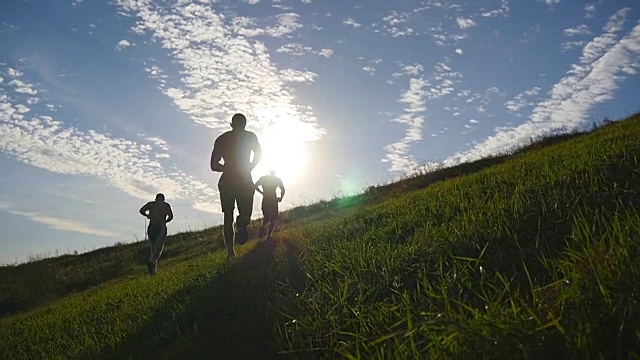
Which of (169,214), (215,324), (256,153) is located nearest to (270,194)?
(256,153)

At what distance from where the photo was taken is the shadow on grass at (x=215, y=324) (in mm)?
4504

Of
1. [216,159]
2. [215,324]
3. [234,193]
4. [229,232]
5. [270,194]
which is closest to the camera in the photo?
[215,324]

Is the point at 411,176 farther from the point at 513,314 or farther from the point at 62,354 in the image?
the point at 513,314

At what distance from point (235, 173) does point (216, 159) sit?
17.4 inches

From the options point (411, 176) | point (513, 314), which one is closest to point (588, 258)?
point (513, 314)

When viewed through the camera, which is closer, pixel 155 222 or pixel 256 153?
pixel 256 153

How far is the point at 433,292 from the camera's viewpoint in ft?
12.6

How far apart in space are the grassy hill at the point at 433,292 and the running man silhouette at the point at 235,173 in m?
1.21

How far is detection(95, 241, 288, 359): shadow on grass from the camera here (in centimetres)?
450

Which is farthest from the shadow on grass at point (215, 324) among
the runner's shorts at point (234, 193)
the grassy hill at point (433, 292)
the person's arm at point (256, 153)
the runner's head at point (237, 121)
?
the runner's head at point (237, 121)

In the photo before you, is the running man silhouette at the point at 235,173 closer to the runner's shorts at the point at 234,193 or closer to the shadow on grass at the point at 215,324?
the runner's shorts at the point at 234,193

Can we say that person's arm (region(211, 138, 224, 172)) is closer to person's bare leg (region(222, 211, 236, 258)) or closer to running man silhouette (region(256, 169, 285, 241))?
person's bare leg (region(222, 211, 236, 258))

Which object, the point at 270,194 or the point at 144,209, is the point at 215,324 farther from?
the point at 144,209

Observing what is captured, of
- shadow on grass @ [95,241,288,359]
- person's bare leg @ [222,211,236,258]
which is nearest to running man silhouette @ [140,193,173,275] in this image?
person's bare leg @ [222,211,236,258]
